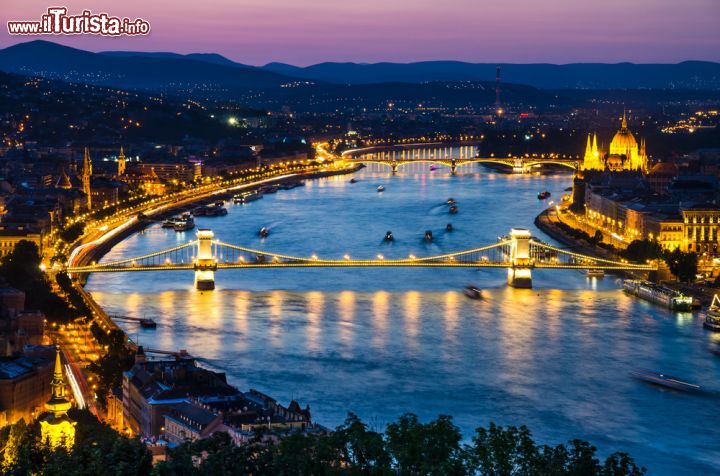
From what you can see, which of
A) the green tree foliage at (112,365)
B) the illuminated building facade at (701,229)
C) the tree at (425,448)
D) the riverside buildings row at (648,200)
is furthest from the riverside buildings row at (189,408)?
the illuminated building facade at (701,229)

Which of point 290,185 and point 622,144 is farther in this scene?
point 290,185

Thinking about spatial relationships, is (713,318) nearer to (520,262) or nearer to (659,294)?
(659,294)

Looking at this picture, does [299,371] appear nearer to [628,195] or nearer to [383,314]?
[383,314]

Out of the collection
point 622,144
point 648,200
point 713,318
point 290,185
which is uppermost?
point 622,144

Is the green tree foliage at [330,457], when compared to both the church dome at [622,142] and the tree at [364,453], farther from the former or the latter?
the church dome at [622,142]

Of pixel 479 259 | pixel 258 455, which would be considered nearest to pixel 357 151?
pixel 479 259

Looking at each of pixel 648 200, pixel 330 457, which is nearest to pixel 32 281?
pixel 330 457

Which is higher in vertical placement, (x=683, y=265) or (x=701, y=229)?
(x=701, y=229)
